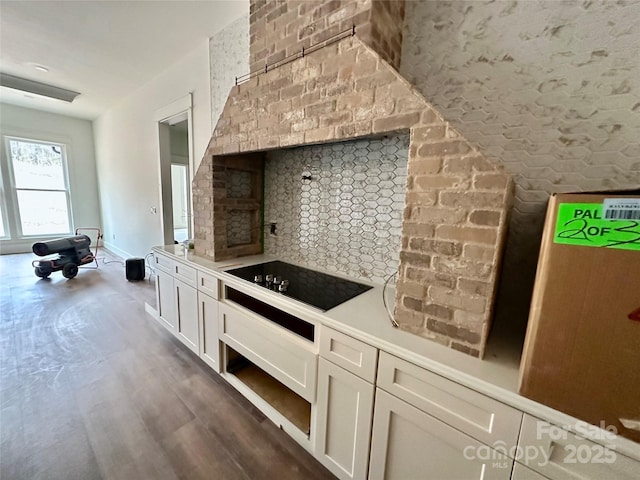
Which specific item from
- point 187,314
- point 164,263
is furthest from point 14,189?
point 187,314

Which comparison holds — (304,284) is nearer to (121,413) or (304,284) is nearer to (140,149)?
(121,413)

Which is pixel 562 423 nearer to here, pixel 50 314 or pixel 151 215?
pixel 50 314

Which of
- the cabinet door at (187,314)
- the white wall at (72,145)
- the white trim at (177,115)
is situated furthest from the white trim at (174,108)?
the white wall at (72,145)

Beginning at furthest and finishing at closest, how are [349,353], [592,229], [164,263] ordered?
1. [164,263]
2. [349,353]
3. [592,229]

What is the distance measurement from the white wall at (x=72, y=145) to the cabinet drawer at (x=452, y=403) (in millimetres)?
7698

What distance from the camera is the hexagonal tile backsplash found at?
1.59 meters

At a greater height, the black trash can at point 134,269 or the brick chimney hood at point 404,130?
the brick chimney hood at point 404,130

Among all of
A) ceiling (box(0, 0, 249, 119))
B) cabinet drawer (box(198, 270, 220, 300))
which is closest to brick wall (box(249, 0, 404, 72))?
ceiling (box(0, 0, 249, 119))

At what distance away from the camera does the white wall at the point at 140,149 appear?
9.42 ft

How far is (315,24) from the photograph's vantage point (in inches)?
56.4

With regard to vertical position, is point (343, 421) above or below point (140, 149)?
below

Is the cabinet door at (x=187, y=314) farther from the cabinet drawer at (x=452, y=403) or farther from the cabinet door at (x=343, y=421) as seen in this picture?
the cabinet drawer at (x=452, y=403)

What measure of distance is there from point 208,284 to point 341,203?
3.83ft

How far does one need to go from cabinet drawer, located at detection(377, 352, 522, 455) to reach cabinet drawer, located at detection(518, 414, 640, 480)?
3 cm
